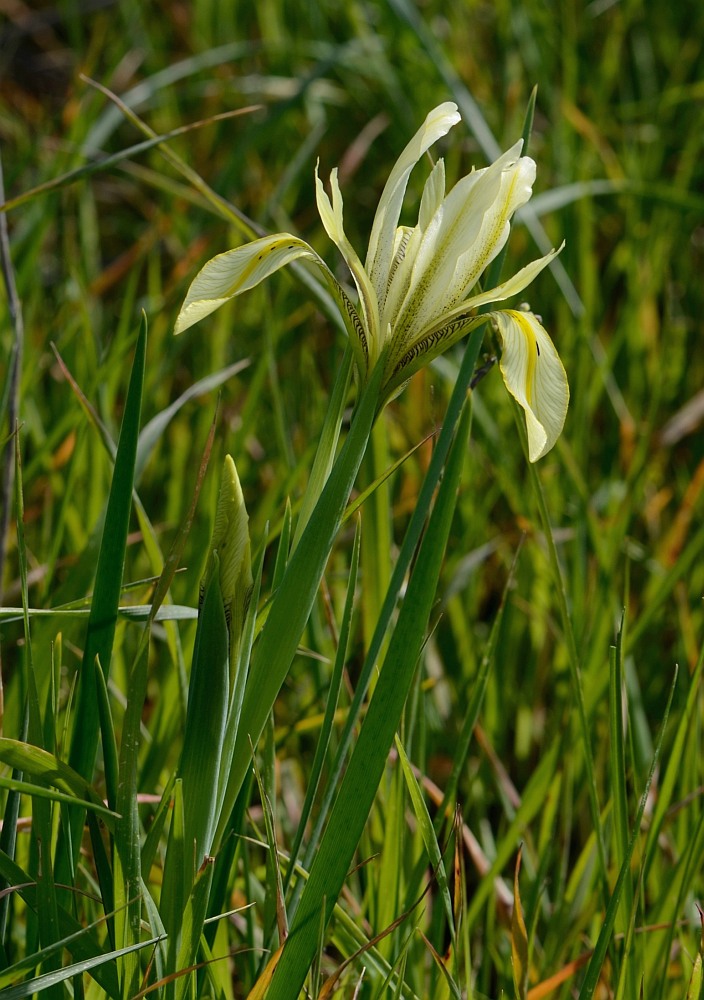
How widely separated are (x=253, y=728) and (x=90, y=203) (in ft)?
4.96

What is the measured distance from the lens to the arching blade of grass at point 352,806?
0.56 meters

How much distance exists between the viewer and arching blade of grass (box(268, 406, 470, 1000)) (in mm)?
556

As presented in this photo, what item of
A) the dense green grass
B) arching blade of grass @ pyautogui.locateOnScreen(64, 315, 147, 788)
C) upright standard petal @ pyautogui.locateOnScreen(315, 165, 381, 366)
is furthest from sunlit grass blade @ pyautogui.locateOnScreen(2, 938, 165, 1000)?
upright standard petal @ pyautogui.locateOnScreen(315, 165, 381, 366)

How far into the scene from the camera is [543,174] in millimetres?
1866

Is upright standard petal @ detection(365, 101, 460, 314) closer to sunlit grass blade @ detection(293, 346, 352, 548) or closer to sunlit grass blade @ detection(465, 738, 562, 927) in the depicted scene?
sunlit grass blade @ detection(293, 346, 352, 548)

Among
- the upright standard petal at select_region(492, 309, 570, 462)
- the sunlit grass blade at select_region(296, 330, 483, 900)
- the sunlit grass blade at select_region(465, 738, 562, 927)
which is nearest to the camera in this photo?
the upright standard petal at select_region(492, 309, 570, 462)

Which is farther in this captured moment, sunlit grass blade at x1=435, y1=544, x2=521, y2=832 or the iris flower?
sunlit grass blade at x1=435, y1=544, x2=521, y2=832

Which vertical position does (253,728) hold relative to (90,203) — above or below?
below

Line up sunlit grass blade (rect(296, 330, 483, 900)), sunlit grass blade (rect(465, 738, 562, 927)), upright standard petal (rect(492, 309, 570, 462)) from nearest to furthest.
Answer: upright standard petal (rect(492, 309, 570, 462)) < sunlit grass blade (rect(296, 330, 483, 900)) < sunlit grass blade (rect(465, 738, 562, 927))

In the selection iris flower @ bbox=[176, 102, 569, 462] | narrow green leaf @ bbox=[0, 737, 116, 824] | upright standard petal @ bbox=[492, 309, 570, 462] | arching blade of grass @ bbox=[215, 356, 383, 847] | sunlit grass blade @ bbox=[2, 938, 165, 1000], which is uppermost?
iris flower @ bbox=[176, 102, 569, 462]

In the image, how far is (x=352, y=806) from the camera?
0.56 meters

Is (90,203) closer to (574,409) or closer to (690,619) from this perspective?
(574,409)

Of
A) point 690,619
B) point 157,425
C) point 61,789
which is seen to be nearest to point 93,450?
point 157,425

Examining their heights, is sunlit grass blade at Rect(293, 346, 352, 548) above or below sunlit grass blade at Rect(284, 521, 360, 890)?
above
